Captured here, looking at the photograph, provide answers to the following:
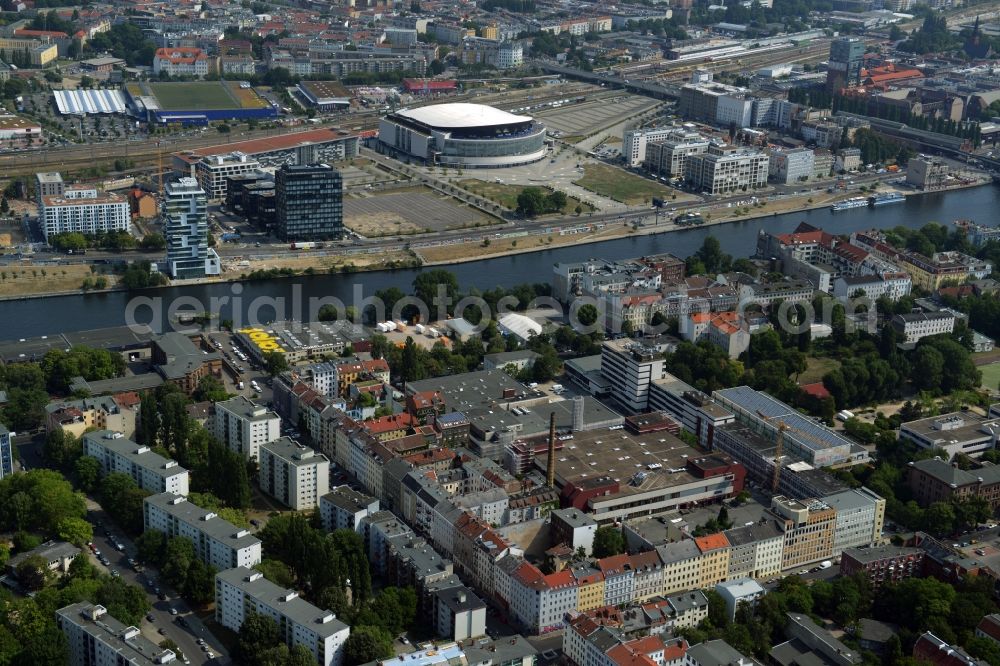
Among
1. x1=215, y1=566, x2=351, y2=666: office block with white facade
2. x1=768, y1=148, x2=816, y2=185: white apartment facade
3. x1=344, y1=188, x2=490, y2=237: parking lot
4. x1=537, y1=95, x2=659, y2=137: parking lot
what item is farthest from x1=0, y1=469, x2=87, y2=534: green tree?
x1=537, y1=95, x2=659, y2=137: parking lot

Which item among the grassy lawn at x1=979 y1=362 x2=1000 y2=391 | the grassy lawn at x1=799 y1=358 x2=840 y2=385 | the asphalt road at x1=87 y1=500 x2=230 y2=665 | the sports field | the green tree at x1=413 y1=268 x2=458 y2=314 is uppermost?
the sports field

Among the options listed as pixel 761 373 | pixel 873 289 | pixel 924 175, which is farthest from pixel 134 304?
pixel 924 175

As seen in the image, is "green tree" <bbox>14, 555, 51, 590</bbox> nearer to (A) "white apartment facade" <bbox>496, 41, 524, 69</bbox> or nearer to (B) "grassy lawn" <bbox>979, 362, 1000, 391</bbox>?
(B) "grassy lawn" <bbox>979, 362, 1000, 391</bbox>

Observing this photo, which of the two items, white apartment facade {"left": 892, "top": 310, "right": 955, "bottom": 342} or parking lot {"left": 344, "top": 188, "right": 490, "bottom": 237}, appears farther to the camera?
parking lot {"left": 344, "top": 188, "right": 490, "bottom": 237}

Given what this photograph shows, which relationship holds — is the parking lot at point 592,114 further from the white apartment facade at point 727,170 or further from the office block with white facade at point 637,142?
the white apartment facade at point 727,170

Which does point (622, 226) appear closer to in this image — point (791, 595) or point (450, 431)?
point (450, 431)

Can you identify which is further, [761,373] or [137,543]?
[761,373]

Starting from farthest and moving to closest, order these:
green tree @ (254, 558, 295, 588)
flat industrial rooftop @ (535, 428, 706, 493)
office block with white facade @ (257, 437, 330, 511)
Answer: flat industrial rooftop @ (535, 428, 706, 493) → office block with white facade @ (257, 437, 330, 511) → green tree @ (254, 558, 295, 588)
